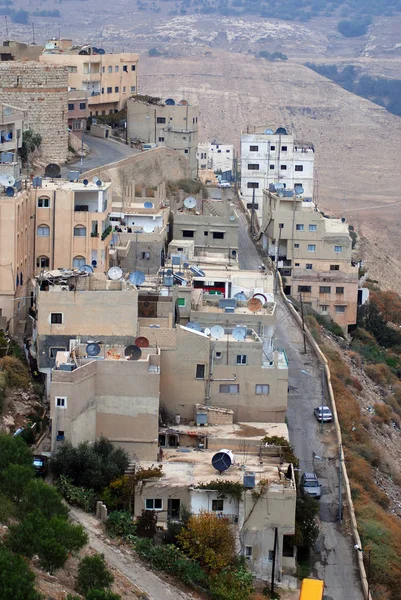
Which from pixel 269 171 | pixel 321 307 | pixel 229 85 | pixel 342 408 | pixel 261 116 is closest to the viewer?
pixel 342 408

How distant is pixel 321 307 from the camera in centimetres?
4944

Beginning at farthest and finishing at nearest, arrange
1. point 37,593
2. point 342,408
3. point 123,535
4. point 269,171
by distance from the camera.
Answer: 1. point 269,171
2. point 342,408
3. point 123,535
4. point 37,593

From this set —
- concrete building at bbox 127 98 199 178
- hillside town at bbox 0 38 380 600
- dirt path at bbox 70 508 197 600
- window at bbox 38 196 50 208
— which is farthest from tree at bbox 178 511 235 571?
concrete building at bbox 127 98 199 178

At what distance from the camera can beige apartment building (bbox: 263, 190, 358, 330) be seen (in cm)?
4956

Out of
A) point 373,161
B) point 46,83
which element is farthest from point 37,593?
point 373,161

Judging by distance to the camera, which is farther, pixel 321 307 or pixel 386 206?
pixel 386 206

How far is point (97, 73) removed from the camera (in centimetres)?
5950

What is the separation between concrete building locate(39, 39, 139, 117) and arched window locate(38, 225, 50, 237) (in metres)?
21.9

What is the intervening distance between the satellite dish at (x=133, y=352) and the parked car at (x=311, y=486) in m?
4.49

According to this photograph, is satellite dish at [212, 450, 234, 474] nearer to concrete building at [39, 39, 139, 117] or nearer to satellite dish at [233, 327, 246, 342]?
satellite dish at [233, 327, 246, 342]

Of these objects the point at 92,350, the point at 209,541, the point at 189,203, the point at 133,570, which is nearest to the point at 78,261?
the point at 92,350

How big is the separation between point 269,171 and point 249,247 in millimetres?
11391

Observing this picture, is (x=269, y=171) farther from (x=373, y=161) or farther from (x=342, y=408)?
(x=373, y=161)

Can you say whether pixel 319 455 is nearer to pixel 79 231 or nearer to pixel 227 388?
pixel 227 388
